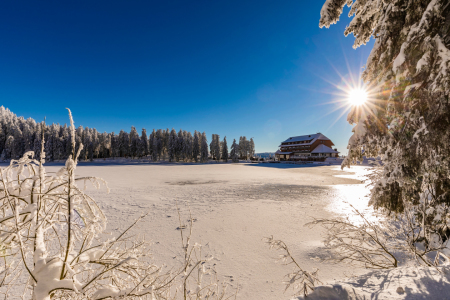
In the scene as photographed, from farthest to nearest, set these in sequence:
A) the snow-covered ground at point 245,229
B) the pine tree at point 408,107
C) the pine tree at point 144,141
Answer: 1. the pine tree at point 144,141
2. the snow-covered ground at point 245,229
3. the pine tree at point 408,107

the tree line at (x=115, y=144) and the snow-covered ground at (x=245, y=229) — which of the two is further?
the tree line at (x=115, y=144)

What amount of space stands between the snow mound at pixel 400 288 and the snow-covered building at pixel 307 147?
191 ft

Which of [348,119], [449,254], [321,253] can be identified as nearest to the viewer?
[449,254]

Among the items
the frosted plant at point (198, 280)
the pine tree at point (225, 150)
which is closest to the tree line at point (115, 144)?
the pine tree at point (225, 150)

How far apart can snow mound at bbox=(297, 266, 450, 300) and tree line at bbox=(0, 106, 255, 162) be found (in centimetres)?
6536

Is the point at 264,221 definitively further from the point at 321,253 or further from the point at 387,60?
the point at 387,60

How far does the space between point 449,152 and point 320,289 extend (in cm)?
244

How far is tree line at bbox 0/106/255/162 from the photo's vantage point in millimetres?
57947

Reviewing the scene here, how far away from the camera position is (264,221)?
770 cm

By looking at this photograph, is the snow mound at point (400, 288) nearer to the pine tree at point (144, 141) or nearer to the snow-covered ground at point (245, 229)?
the snow-covered ground at point (245, 229)

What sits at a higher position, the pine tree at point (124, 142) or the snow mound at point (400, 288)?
the pine tree at point (124, 142)

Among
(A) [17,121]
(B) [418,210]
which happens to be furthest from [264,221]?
(A) [17,121]

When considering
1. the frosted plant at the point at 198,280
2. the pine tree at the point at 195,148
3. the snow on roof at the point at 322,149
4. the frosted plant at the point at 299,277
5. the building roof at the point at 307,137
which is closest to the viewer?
the frosted plant at the point at 198,280

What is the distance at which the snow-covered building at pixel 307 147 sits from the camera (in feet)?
186
